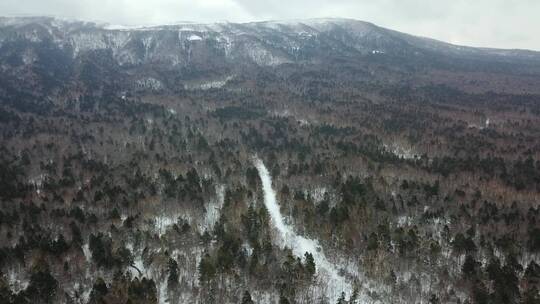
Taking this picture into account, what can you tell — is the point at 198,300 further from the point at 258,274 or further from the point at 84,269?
the point at 84,269

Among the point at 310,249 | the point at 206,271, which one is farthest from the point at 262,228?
the point at 206,271

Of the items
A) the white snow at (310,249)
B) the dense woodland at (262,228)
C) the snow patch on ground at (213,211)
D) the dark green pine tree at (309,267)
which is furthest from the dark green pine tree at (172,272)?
the dark green pine tree at (309,267)

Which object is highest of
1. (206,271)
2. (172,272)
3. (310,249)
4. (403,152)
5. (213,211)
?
(403,152)

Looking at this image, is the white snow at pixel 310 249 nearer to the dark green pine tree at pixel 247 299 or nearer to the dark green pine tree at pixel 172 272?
the dark green pine tree at pixel 247 299

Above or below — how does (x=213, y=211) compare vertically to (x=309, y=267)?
below

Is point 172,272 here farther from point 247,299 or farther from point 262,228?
point 262,228

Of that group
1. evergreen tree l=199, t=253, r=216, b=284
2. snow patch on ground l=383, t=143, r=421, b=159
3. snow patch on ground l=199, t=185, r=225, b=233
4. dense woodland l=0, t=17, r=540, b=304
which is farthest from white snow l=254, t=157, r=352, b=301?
snow patch on ground l=383, t=143, r=421, b=159

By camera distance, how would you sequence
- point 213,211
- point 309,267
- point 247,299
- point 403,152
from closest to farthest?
point 247,299 < point 309,267 < point 213,211 < point 403,152

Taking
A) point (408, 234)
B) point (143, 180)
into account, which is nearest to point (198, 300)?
point (408, 234)

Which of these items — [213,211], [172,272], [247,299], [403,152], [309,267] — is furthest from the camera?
[403,152]
